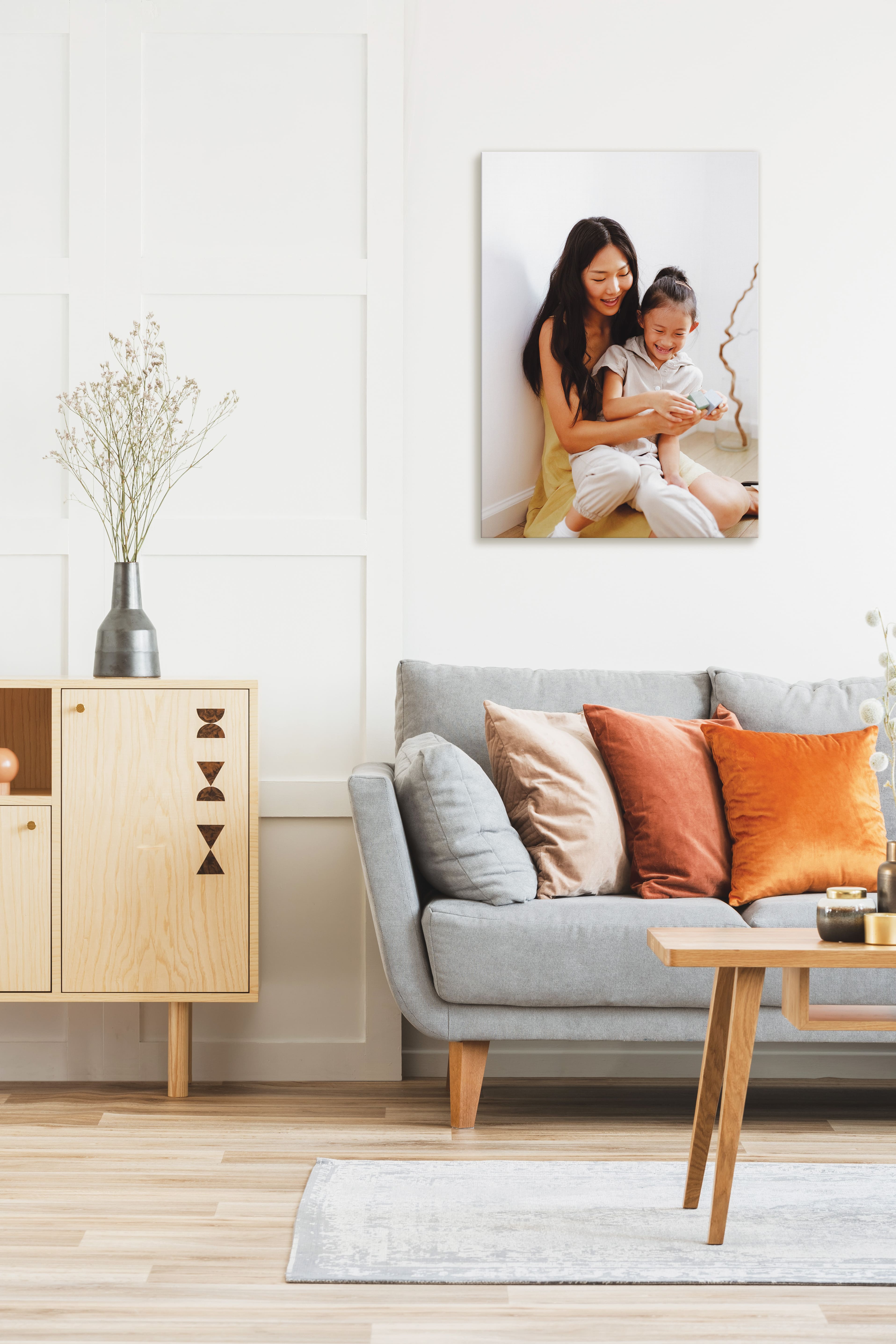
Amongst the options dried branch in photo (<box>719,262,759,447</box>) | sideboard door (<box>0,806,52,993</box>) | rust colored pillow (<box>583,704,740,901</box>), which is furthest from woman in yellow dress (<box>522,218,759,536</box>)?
sideboard door (<box>0,806,52,993</box>)

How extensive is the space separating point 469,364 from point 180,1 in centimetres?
117

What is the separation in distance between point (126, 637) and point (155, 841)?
0.48 meters

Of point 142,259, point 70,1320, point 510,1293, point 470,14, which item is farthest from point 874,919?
point 470,14

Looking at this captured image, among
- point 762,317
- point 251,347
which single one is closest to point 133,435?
point 251,347

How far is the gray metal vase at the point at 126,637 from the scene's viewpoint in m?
2.63

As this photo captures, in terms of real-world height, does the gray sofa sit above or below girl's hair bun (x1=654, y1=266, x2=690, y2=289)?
below

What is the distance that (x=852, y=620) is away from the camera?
3.05 metres

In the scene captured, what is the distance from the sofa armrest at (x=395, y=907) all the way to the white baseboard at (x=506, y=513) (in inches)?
36.9

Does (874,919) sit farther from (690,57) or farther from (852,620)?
(690,57)

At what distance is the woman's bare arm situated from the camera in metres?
3.02

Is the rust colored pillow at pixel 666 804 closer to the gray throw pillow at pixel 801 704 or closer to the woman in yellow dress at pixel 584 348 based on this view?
the gray throw pillow at pixel 801 704

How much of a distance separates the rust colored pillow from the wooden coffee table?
1.86 ft

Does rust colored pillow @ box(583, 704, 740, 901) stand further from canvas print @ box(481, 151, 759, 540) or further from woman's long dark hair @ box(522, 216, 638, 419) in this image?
woman's long dark hair @ box(522, 216, 638, 419)

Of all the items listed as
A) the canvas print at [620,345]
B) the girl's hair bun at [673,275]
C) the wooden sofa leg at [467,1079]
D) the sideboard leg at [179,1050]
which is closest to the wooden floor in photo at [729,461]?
the canvas print at [620,345]
